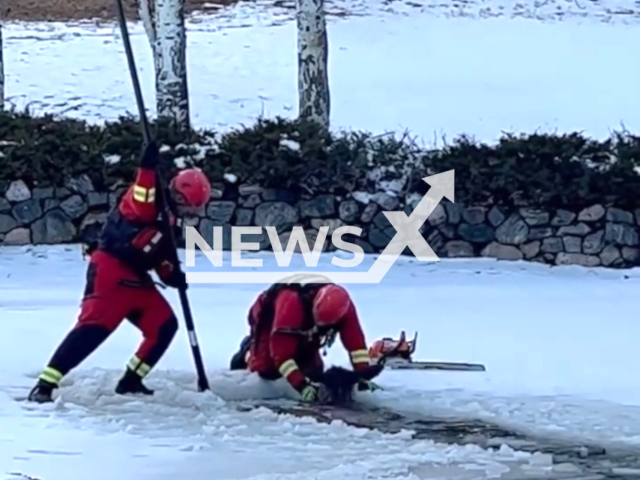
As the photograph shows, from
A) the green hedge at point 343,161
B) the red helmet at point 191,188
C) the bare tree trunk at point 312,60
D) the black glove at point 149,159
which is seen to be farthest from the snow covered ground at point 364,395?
the bare tree trunk at point 312,60

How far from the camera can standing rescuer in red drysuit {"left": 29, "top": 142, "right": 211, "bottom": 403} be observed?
838cm

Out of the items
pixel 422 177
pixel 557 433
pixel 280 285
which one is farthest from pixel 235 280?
pixel 557 433

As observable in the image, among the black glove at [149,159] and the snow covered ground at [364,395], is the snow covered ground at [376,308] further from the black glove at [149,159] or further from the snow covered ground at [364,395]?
the black glove at [149,159]

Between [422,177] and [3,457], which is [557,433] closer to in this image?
[3,457]

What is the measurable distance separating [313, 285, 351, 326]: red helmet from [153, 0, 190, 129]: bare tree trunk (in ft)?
24.9

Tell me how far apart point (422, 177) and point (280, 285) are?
5775mm

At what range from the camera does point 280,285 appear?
877 centimetres

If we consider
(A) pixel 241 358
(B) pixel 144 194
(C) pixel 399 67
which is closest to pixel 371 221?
(A) pixel 241 358

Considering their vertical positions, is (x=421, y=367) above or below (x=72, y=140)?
below

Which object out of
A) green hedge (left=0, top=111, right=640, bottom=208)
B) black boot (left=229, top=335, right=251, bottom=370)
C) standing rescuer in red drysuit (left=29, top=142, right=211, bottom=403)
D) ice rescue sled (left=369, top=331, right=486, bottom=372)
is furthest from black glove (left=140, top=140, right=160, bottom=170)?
green hedge (left=0, top=111, right=640, bottom=208)

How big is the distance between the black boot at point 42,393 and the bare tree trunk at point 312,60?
7834 millimetres

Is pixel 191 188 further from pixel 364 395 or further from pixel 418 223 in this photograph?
pixel 418 223

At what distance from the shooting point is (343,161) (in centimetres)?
1430

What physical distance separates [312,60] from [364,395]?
7898 millimetres
